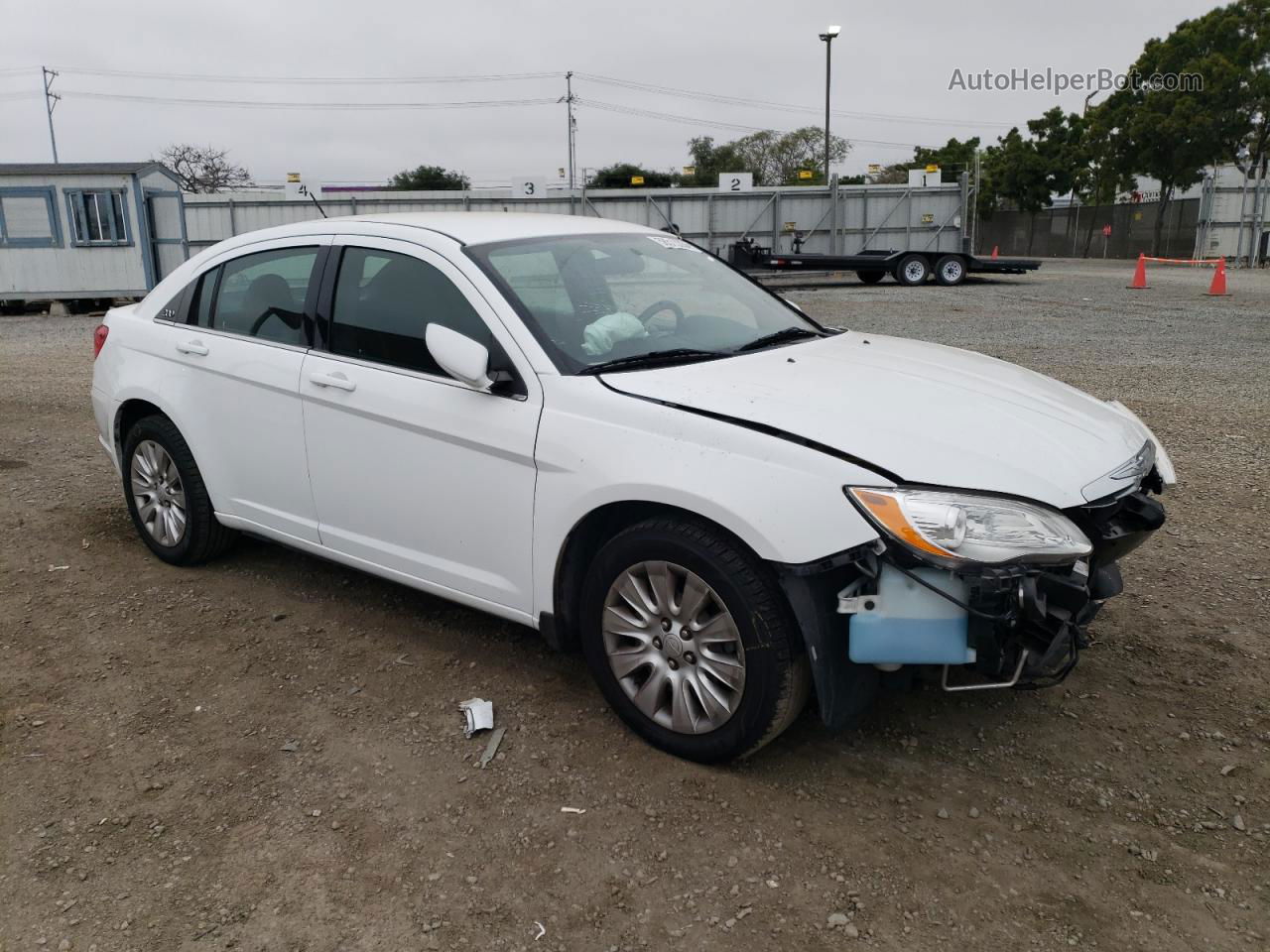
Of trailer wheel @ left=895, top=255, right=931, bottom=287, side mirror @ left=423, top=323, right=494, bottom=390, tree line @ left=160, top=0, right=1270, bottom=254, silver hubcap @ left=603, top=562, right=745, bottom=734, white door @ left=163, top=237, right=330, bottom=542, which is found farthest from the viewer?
tree line @ left=160, top=0, right=1270, bottom=254

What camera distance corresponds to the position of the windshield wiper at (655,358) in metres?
3.37

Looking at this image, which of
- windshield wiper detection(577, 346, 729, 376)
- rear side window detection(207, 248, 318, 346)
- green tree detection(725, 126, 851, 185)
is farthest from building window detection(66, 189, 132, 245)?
green tree detection(725, 126, 851, 185)

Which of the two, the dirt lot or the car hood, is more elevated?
the car hood

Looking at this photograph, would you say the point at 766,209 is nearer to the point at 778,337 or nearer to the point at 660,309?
the point at 778,337

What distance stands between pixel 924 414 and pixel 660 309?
1197 millimetres

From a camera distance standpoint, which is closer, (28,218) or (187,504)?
(187,504)

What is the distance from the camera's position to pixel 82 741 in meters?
3.40

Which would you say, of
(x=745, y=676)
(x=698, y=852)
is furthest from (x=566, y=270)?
(x=698, y=852)

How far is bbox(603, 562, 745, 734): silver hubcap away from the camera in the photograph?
3.00m

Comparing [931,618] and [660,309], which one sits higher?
[660,309]

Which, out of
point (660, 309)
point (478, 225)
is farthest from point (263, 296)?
point (660, 309)

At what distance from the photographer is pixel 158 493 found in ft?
16.0

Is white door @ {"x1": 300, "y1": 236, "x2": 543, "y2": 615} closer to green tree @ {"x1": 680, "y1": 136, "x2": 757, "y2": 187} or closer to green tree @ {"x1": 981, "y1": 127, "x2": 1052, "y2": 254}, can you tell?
green tree @ {"x1": 981, "y1": 127, "x2": 1052, "y2": 254}

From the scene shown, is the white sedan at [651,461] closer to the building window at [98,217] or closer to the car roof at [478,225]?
the car roof at [478,225]
